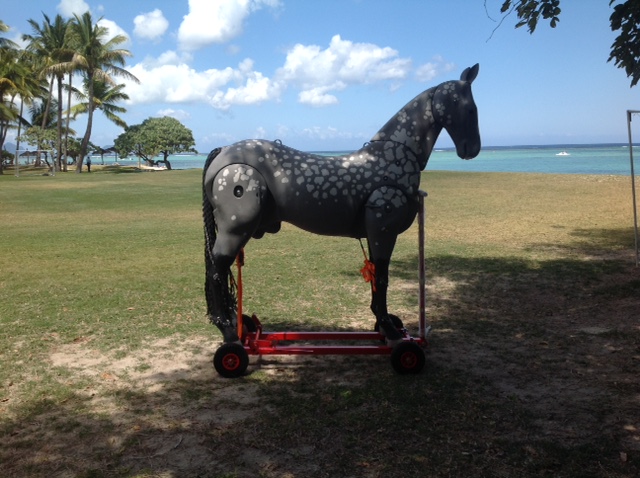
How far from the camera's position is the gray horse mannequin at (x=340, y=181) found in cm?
439

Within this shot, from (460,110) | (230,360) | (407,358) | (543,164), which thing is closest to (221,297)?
(230,360)

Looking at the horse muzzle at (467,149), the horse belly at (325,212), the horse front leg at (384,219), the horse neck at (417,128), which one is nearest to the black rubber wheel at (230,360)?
the horse belly at (325,212)

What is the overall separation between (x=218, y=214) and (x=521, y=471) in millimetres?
2857

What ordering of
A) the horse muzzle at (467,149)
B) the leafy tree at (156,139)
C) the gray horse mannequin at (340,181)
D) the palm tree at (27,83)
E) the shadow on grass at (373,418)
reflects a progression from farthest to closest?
the leafy tree at (156,139) < the palm tree at (27,83) < the horse muzzle at (467,149) < the gray horse mannequin at (340,181) < the shadow on grass at (373,418)

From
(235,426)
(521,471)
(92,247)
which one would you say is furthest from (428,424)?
(92,247)

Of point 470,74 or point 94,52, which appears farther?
point 94,52

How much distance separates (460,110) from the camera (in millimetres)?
4457

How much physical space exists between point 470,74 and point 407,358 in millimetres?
2429

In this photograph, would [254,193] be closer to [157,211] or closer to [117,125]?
[157,211]

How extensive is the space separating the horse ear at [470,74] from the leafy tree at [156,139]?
4365 cm

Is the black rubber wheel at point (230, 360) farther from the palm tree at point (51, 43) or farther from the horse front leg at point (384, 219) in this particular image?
the palm tree at point (51, 43)

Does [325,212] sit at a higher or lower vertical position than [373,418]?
higher

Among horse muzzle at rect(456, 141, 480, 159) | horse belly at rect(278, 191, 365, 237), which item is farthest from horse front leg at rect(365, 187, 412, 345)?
horse muzzle at rect(456, 141, 480, 159)

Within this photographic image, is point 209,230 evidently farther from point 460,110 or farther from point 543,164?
point 543,164
